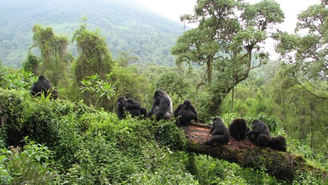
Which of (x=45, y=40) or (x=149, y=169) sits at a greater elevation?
(x=45, y=40)

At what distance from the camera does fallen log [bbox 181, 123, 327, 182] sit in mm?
5707

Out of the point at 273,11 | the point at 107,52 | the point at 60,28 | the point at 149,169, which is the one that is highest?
the point at 60,28

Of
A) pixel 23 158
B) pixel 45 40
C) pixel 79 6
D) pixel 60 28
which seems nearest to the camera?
pixel 23 158

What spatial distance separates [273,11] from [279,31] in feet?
4.98

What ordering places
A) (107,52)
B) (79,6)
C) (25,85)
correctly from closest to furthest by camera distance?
(25,85), (107,52), (79,6)

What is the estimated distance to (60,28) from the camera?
10925cm

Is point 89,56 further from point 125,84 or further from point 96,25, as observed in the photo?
point 96,25

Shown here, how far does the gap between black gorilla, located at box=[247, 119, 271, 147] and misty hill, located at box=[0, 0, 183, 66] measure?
6019 centimetres

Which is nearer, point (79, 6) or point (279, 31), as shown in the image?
point (279, 31)

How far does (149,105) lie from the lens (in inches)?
963

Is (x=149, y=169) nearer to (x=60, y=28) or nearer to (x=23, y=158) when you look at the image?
(x=23, y=158)

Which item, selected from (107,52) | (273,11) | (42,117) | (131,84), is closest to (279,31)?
(273,11)

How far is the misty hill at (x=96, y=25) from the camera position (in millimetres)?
82688

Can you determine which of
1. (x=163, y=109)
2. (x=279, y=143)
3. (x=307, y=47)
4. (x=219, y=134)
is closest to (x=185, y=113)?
(x=163, y=109)
